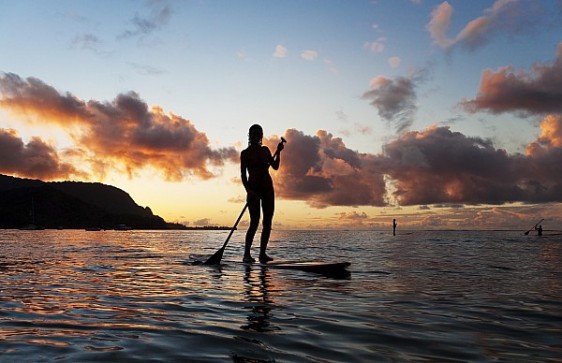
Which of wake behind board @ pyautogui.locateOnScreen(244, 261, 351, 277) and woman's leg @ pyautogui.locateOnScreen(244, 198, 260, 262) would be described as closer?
wake behind board @ pyautogui.locateOnScreen(244, 261, 351, 277)

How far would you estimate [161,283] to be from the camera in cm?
816

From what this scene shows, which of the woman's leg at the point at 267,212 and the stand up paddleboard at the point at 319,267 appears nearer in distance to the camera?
the stand up paddleboard at the point at 319,267

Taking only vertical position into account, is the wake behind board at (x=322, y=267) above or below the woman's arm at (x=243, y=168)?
below

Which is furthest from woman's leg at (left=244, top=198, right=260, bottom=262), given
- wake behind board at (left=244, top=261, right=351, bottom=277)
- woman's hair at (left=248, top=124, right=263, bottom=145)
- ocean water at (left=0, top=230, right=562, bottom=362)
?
ocean water at (left=0, top=230, right=562, bottom=362)

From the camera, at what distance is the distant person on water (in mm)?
11711

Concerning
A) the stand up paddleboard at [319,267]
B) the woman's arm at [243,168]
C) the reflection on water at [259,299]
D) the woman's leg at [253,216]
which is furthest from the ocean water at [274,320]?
the woman's arm at [243,168]

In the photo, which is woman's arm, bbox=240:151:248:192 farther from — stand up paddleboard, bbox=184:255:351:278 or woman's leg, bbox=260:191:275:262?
stand up paddleboard, bbox=184:255:351:278

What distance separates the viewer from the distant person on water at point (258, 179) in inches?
461

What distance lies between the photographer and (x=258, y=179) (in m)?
11.7

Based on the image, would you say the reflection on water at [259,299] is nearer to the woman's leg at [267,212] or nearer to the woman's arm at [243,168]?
the woman's leg at [267,212]

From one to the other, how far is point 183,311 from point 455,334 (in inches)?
125

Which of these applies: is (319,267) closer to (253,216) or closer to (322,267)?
(322,267)

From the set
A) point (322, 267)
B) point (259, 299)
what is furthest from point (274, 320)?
point (322, 267)

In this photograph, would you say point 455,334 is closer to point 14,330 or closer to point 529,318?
point 529,318
